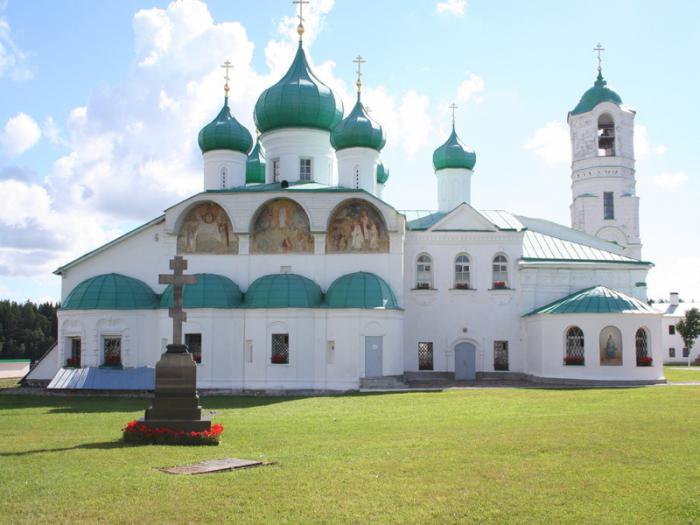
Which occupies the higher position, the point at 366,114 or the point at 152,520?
the point at 366,114

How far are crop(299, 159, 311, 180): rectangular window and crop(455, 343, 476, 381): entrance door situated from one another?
377 inches

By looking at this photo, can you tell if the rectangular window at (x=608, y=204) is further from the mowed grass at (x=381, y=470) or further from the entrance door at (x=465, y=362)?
Answer: the mowed grass at (x=381, y=470)

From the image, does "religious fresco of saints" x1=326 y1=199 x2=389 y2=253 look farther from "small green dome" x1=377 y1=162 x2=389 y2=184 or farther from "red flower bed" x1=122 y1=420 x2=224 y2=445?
"red flower bed" x1=122 y1=420 x2=224 y2=445

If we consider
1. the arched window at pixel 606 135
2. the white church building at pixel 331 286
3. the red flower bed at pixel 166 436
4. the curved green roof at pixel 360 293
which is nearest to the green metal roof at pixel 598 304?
the white church building at pixel 331 286

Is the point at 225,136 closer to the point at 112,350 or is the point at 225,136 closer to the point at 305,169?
the point at 305,169

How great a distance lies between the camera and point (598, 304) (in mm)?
28219

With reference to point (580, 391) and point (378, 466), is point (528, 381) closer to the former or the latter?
point (580, 391)

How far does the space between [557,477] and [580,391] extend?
15533 mm

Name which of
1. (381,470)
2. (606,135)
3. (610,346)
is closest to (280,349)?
(610,346)

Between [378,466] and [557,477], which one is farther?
[378,466]

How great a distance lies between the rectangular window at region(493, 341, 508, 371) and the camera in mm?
31125

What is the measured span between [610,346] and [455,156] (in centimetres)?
1195

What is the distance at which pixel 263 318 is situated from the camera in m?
27.0

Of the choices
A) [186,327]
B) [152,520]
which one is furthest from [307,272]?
[152,520]
